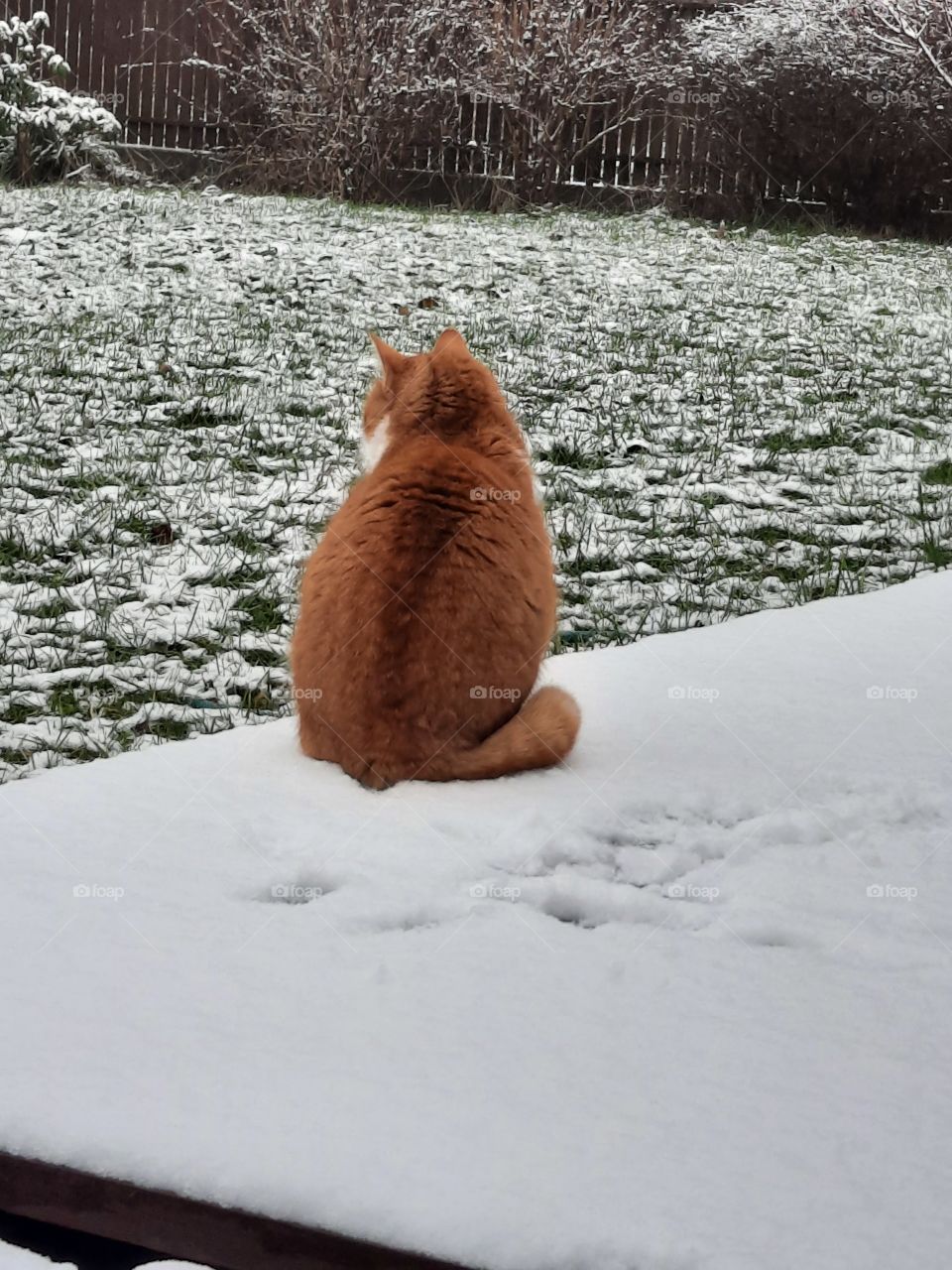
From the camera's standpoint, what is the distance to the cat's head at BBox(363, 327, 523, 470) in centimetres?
279

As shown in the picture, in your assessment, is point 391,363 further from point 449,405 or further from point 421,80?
point 421,80

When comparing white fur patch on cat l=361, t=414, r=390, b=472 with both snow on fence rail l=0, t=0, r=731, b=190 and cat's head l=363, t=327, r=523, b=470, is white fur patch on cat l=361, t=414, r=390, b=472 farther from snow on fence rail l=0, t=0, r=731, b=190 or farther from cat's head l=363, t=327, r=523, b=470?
snow on fence rail l=0, t=0, r=731, b=190

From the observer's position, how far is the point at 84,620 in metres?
3.98

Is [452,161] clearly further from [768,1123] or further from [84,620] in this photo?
[768,1123]

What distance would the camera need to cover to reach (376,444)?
9.87ft

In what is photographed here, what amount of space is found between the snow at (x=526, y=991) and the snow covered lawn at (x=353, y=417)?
1.29m

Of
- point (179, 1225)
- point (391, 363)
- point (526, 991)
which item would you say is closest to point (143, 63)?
point (391, 363)

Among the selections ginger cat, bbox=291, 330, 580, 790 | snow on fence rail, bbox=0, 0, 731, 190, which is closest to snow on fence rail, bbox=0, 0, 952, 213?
snow on fence rail, bbox=0, 0, 731, 190

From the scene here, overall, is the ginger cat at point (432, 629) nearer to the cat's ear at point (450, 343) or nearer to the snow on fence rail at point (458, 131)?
the cat's ear at point (450, 343)

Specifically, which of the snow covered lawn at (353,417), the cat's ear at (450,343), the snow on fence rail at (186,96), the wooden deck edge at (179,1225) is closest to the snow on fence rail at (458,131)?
the snow on fence rail at (186,96)

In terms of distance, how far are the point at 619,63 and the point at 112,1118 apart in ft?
40.0

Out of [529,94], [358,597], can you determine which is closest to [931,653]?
[358,597]

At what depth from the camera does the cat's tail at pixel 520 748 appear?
2396mm

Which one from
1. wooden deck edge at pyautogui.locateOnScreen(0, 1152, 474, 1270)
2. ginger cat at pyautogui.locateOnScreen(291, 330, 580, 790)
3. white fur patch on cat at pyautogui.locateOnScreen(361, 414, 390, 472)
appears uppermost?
white fur patch on cat at pyautogui.locateOnScreen(361, 414, 390, 472)
